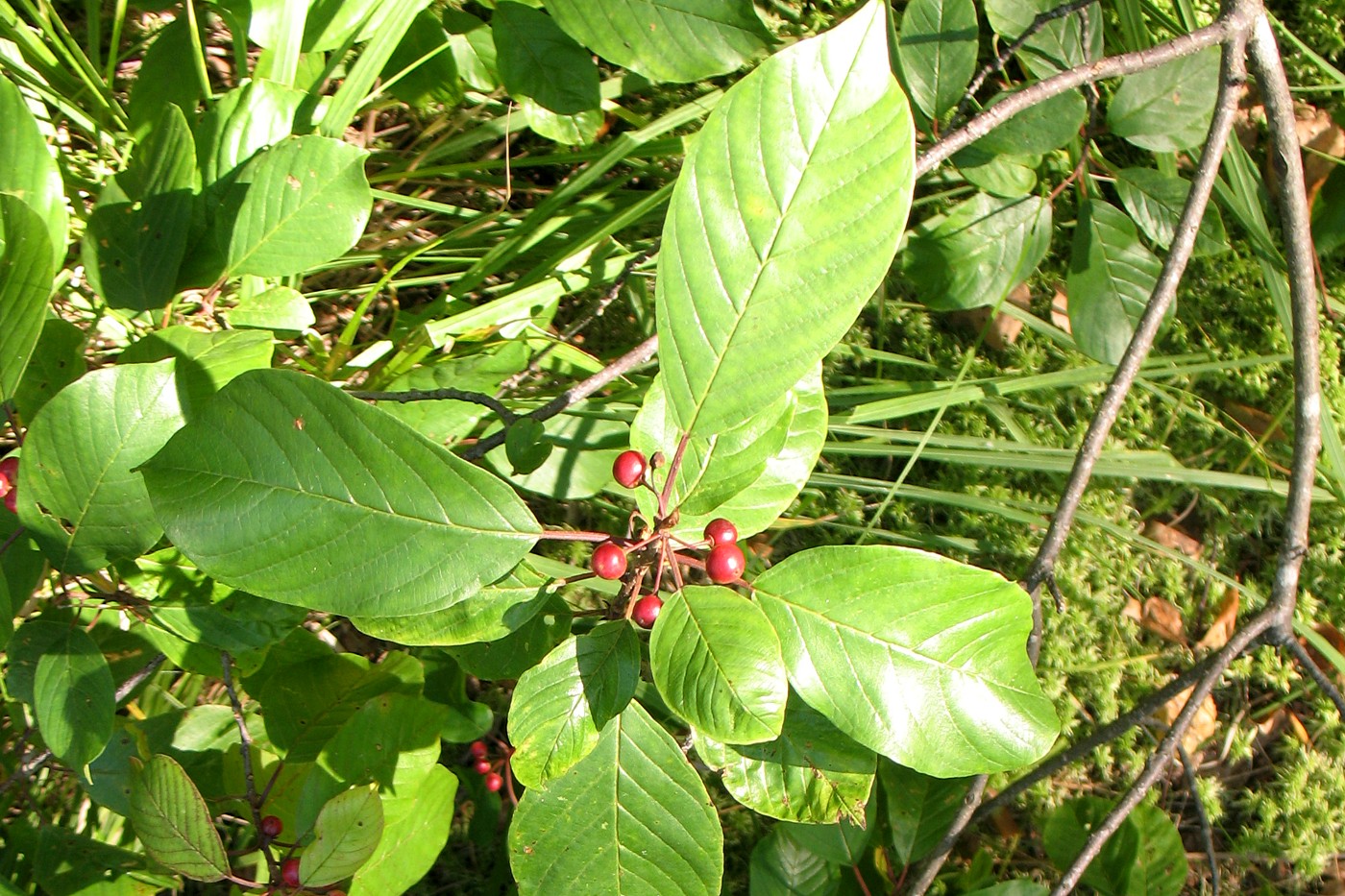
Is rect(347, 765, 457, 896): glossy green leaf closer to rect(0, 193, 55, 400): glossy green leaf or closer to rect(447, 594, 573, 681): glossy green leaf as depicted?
rect(447, 594, 573, 681): glossy green leaf

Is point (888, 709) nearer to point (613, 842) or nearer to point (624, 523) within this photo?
point (613, 842)

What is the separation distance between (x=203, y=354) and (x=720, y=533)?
0.67m

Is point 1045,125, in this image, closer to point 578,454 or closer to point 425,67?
point 578,454

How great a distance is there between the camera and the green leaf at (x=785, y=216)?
30.2 inches

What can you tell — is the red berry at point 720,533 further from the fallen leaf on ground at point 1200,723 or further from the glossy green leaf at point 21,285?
the fallen leaf on ground at point 1200,723

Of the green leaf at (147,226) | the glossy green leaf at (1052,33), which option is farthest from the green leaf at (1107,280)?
the green leaf at (147,226)

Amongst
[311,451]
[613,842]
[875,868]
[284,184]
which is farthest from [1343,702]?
[284,184]

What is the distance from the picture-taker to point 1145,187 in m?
1.58

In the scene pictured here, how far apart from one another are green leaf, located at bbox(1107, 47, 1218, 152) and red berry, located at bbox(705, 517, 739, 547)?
1.07 m

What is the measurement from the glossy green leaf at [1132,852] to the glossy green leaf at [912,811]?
262 millimetres

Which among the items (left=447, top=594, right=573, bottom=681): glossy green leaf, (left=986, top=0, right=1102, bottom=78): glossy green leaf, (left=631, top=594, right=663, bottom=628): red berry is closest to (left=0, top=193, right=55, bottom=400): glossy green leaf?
(left=447, top=594, right=573, bottom=681): glossy green leaf

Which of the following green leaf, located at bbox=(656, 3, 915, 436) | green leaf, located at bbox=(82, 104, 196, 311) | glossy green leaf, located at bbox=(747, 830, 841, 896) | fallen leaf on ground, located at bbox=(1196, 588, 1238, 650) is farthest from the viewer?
fallen leaf on ground, located at bbox=(1196, 588, 1238, 650)

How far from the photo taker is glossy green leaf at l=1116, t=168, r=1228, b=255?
61.1 inches

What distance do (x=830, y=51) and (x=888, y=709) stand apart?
58 cm
